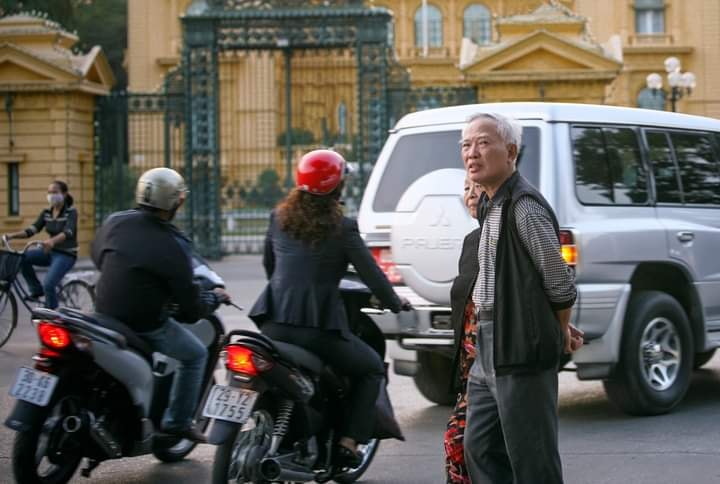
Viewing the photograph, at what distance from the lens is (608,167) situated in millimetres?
8578

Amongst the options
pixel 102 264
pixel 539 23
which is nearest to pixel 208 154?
pixel 539 23

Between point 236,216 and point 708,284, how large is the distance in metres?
21.4

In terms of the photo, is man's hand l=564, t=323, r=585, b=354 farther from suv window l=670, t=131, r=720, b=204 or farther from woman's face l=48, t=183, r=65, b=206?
woman's face l=48, t=183, r=65, b=206

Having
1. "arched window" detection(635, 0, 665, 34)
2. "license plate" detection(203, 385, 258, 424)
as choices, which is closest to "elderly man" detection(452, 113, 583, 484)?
"license plate" detection(203, 385, 258, 424)

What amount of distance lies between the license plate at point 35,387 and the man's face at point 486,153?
2.51m

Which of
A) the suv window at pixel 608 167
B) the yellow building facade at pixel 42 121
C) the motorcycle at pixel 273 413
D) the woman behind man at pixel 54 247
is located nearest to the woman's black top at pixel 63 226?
the woman behind man at pixel 54 247

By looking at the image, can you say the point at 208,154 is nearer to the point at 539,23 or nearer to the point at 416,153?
the point at 539,23

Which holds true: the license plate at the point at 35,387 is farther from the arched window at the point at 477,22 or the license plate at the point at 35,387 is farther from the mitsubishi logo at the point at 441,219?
the arched window at the point at 477,22

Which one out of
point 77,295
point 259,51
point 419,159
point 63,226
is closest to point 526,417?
point 419,159

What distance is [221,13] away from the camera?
27.0 metres

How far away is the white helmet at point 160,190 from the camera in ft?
21.7

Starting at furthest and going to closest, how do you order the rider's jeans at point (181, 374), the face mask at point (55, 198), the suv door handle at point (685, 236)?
the face mask at point (55, 198) → the suv door handle at point (685, 236) → the rider's jeans at point (181, 374)

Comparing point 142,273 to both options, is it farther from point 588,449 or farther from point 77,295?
point 77,295

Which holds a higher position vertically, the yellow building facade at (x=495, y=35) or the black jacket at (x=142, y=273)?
the yellow building facade at (x=495, y=35)
